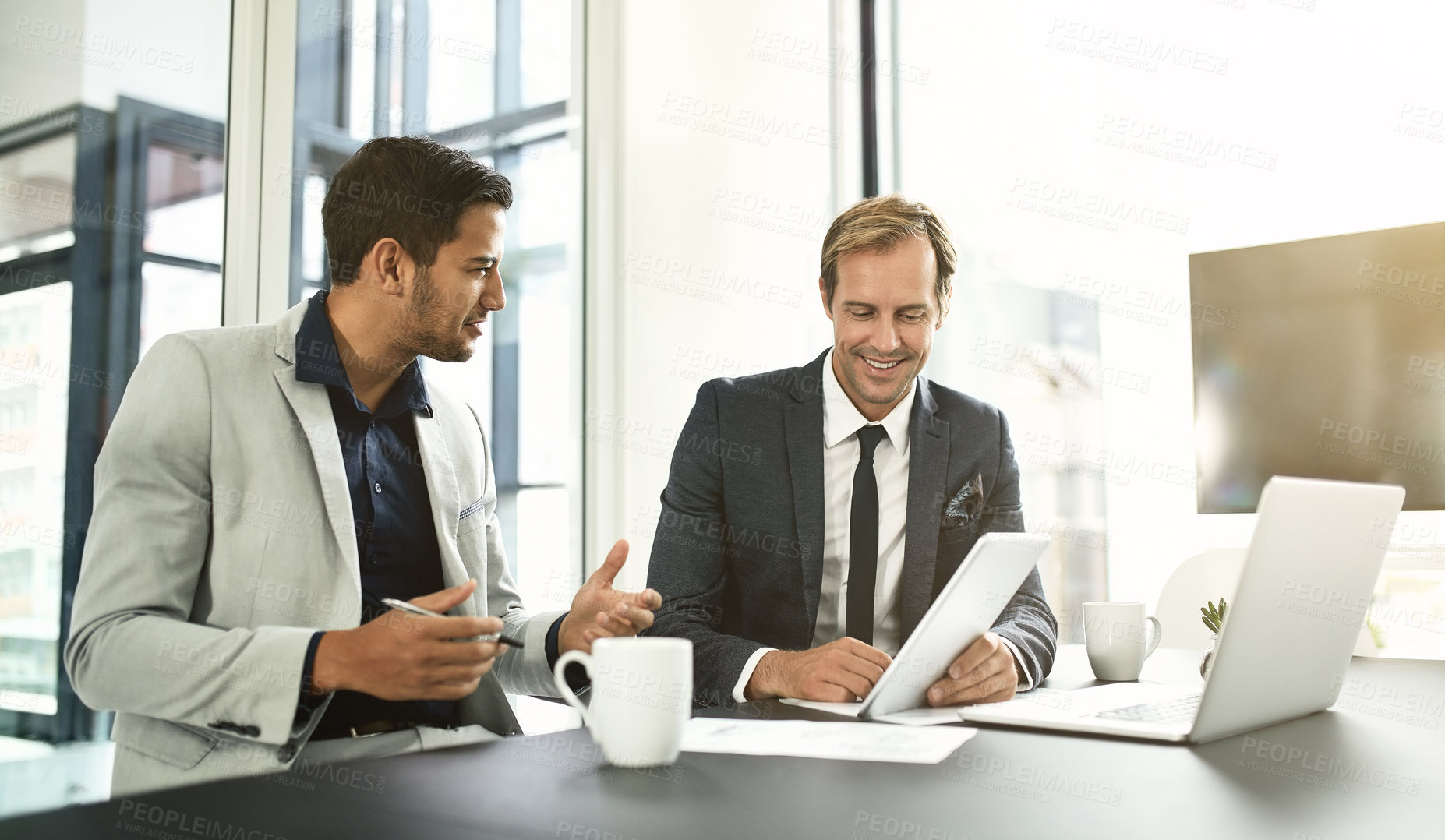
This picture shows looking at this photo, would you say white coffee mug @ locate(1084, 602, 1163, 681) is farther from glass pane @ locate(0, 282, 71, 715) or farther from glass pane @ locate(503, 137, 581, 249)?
glass pane @ locate(503, 137, 581, 249)

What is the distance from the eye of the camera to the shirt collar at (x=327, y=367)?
1.43 m

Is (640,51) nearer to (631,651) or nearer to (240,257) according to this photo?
(240,257)

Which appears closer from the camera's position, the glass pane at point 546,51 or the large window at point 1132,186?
the large window at point 1132,186

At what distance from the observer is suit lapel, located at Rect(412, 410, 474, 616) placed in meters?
1.53

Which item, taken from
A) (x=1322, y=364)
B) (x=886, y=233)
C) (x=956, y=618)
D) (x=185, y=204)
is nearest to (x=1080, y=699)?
(x=956, y=618)

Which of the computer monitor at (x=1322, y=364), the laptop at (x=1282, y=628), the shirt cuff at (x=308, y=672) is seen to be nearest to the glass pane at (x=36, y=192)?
the shirt cuff at (x=308, y=672)

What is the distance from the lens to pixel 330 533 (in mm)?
1375

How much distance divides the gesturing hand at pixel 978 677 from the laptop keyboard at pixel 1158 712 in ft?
0.46

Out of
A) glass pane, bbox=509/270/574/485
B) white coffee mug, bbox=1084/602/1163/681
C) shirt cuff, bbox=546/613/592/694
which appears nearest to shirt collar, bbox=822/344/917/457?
white coffee mug, bbox=1084/602/1163/681

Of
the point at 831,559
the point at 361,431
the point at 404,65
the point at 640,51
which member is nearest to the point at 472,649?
the point at 361,431

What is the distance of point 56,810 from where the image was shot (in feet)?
2.24

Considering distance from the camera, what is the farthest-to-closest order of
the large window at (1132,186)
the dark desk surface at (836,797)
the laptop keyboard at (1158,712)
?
the large window at (1132,186) < the laptop keyboard at (1158,712) < the dark desk surface at (836,797)

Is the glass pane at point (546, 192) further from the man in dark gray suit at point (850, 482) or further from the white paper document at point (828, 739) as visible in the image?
the white paper document at point (828, 739)

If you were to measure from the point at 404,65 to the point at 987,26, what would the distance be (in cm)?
197
